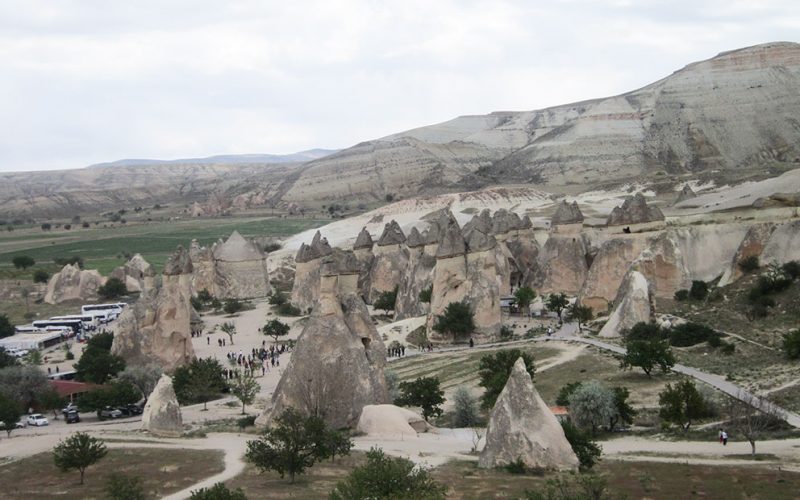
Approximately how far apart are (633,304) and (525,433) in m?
16.9

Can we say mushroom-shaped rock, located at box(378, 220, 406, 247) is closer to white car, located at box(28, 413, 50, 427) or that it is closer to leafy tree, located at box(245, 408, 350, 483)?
white car, located at box(28, 413, 50, 427)

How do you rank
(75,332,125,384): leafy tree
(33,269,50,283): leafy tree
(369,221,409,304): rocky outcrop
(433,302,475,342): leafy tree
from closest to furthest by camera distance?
1. (75,332,125,384): leafy tree
2. (433,302,475,342): leafy tree
3. (369,221,409,304): rocky outcrop
4. (33,269,50,283): leafy tree

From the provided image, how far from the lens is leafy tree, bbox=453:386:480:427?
23.9 m

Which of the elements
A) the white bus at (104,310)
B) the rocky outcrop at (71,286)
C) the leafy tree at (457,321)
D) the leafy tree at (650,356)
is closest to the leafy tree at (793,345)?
the leafy tree at (650,356)

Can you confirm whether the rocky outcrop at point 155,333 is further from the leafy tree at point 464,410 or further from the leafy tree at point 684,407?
the leafy tree at point 684,407

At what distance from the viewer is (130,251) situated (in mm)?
90500

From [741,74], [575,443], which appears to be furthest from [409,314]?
[741,74]

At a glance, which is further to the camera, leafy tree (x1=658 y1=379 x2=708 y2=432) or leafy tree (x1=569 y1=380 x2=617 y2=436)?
leafy tree (x1=569 y1=380 x2=617 y2=436)

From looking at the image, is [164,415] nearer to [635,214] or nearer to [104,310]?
[635,214]

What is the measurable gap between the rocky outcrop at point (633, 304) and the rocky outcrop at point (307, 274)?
2180cm

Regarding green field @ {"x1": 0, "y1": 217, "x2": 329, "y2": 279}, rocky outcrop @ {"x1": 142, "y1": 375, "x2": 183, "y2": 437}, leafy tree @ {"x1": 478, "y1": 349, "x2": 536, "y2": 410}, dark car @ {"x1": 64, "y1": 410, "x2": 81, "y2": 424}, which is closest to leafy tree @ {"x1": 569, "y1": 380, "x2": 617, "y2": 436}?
leafy tree @ {"x1": 478, "y1": 349, "x2": 536, "y2": 410}

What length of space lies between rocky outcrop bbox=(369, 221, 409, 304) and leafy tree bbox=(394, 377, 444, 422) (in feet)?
91.2

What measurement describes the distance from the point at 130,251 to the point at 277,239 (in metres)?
15.9

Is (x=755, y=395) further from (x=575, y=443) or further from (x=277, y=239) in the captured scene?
(x=277, y=239)
